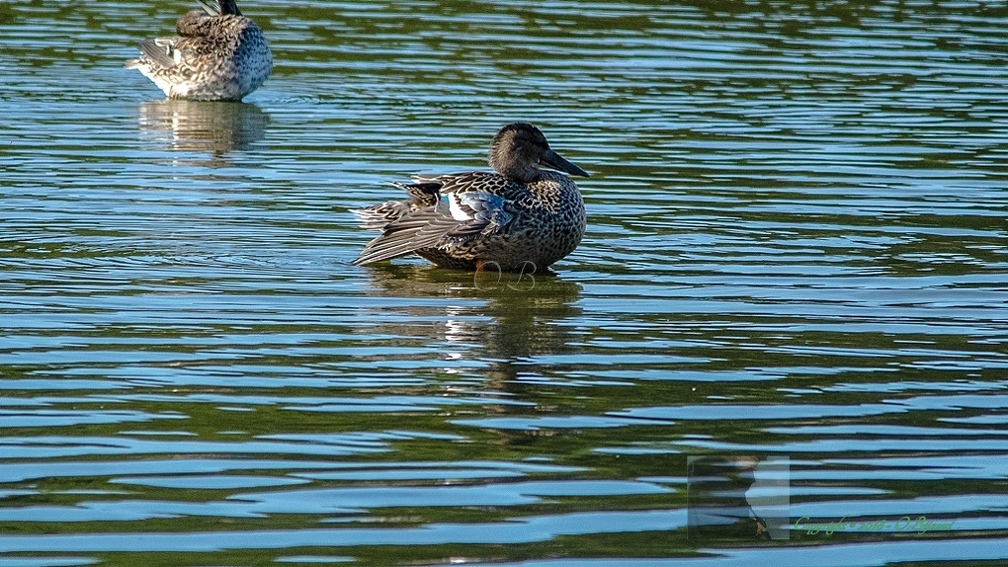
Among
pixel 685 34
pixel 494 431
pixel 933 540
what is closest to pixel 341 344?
pixel 494 431

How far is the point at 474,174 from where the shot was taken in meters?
9.73

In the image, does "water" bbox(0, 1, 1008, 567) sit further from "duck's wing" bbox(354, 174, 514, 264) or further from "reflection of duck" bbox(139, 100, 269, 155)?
"duck's wing" bbox(354, 174, 514, 264)

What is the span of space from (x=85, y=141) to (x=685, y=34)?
7.96 metres

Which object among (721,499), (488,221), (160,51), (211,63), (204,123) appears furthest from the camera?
(160,51)

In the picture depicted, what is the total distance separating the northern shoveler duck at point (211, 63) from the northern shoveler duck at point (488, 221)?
6728mm

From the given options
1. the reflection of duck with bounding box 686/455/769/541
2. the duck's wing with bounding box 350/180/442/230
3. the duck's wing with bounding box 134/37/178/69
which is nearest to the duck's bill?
the duck's wing with bounding box 350/180/442/230

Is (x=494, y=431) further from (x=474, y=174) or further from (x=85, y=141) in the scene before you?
(x=85, y=141)

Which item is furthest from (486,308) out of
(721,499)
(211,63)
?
(211,63)

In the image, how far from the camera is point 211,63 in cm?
1641

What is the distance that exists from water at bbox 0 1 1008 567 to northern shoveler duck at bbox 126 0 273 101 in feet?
0.92

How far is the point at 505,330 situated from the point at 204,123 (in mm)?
7754

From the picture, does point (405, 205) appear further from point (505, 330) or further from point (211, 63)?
point (211, 63)

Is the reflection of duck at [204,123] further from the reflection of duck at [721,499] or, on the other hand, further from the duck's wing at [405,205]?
the reflection of duck at [721,499]

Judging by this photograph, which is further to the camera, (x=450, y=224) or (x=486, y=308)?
(x=450, y=224)
